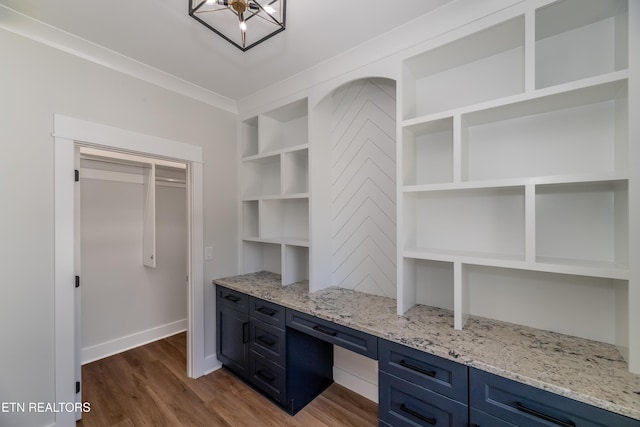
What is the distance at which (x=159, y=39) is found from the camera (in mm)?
1825

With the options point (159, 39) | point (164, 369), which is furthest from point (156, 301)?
point (159, 39)

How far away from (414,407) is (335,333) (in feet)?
1.87

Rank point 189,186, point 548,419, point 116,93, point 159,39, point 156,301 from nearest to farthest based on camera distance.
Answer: point 548,419
point 159,39
point 116,93
point 189,186
point 156,301

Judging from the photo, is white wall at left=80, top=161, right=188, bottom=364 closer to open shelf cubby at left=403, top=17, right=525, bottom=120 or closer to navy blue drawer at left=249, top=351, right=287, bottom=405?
navy blue drawer at left=249, top=351, right=287, bottom=405

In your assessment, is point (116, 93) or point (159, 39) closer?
point (159, 39)

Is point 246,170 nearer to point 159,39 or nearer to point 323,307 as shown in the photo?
point 159,39

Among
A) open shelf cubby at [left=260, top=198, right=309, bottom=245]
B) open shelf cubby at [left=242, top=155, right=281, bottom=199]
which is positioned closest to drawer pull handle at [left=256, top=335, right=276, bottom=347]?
open shelf cubby at [left=260, top=198, right=309, bottom=245]

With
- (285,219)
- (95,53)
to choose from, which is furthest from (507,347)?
(95,53)

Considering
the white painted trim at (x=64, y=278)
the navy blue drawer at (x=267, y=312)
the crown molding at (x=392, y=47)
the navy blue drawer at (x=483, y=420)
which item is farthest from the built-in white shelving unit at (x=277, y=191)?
the navy blue drawer at (x=483, y=420)

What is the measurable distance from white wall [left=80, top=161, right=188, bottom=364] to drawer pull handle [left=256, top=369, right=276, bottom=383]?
73.4 inches

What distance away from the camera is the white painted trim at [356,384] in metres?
2.20

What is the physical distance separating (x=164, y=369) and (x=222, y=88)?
2857 millimetres

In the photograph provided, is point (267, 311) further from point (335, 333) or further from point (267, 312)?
point (335, 333)

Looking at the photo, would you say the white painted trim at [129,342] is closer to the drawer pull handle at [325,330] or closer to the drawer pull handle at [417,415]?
the drawer pull handle at [325,330]
